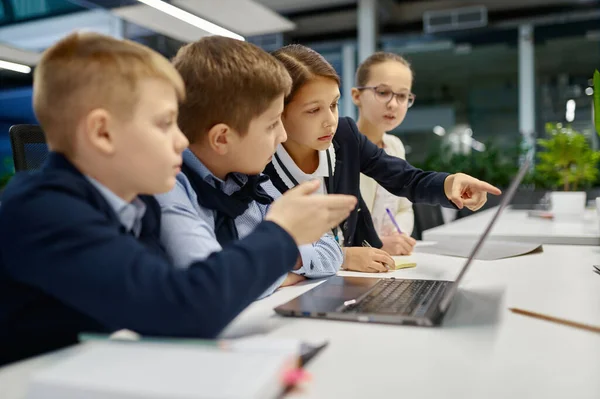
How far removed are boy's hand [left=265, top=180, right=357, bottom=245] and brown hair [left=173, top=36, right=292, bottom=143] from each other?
0.30 metres

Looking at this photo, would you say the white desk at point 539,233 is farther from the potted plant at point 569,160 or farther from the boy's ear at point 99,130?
the boy's ear at point 99,130

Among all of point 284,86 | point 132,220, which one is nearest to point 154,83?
point 132,220

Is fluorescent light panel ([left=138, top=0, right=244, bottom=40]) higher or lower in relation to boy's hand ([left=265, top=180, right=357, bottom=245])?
higher

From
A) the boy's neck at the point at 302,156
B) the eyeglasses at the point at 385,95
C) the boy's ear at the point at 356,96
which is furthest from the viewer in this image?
the boy's ear at the point at 356,96

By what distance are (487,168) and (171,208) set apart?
4.90 metres

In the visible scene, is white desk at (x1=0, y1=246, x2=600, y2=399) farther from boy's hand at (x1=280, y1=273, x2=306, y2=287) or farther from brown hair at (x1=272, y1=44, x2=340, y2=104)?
brown hair at (x1=272, y1=44, x2=340, y2=104)

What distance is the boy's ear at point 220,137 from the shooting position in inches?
40.5

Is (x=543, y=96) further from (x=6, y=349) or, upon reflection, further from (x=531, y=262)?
(x=6, y=349)

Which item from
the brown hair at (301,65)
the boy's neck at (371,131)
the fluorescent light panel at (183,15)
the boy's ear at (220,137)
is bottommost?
the boy's ear at (220,137)

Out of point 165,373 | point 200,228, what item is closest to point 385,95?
point 200,228

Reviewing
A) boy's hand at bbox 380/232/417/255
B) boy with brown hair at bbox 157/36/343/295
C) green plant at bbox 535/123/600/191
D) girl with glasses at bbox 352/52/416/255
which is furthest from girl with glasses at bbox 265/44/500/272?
green plant at bbox 535/123/600/191

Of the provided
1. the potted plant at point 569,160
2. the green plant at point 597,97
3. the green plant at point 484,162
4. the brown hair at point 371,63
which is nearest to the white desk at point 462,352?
the green plant at point 597,97

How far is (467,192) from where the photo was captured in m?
1.46

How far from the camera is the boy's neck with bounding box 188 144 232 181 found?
3.52ft
